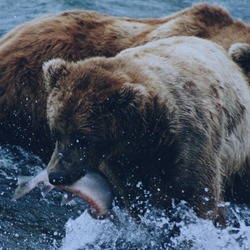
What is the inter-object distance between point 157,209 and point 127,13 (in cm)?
720

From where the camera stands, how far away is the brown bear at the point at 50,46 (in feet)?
22.8

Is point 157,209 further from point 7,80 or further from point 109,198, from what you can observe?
point 7,80

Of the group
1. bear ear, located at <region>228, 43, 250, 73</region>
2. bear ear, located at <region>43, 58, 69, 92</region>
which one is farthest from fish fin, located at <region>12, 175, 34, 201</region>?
bear ear, located at <region>228, 43, 250, 73</region>

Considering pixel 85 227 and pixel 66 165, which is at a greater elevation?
pixel 66 165

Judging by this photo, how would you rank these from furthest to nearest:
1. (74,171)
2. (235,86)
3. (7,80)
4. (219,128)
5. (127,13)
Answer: (127,13), (7,80), (235,86), (219,128), (74,171)

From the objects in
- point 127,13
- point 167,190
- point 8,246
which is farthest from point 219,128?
point 127,13

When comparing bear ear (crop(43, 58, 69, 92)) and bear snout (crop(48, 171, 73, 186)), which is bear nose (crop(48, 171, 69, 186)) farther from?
bear ear (crop(43, 58, 69, 92))

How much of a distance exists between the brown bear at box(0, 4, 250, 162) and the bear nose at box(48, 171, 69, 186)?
5.82 feet

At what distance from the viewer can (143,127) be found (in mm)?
5250

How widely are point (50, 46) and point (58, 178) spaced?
2208mm

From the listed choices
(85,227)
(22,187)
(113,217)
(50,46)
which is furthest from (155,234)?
(50,46)

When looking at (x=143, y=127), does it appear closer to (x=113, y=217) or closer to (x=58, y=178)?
(x=58, y=178)

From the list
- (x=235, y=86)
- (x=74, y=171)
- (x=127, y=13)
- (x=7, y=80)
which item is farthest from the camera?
(x=127, y=13)

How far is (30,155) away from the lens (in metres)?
7.13
